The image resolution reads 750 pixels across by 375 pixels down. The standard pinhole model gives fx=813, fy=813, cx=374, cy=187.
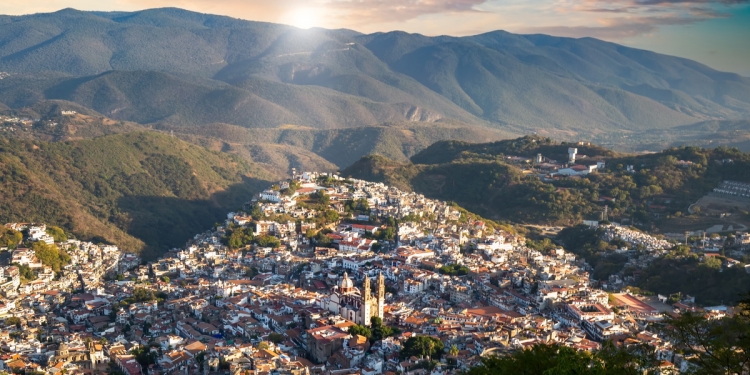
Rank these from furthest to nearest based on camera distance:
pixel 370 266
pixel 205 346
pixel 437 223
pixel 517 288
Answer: pixel 437 223
pixel 370 266
pixel 517 288
pixel 205 346

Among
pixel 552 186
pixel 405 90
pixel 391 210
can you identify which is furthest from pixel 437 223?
pixel 405 90

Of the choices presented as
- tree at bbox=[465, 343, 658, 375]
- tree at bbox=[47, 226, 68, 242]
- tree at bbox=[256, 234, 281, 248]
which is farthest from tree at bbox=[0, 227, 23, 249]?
tree at bbox=[465, 343, 658, 375]

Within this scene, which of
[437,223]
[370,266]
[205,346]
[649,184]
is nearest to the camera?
[205,346]

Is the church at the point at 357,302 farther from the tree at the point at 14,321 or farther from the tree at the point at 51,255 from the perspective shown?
the tree at the point at 51,255

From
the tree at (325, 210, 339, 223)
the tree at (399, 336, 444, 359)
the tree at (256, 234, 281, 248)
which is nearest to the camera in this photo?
the tree at (399, 336, 444, 359)

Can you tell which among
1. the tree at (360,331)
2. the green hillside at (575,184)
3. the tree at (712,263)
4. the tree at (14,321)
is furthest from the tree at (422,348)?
the green hillside at (575,184)

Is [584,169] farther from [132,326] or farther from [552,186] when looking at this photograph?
[132,326]

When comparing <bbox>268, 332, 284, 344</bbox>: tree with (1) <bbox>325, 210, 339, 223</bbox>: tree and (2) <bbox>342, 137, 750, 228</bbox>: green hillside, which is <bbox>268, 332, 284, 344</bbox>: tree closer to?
(1) <bbox>325, 210, 339, 223</bbox>: tree
